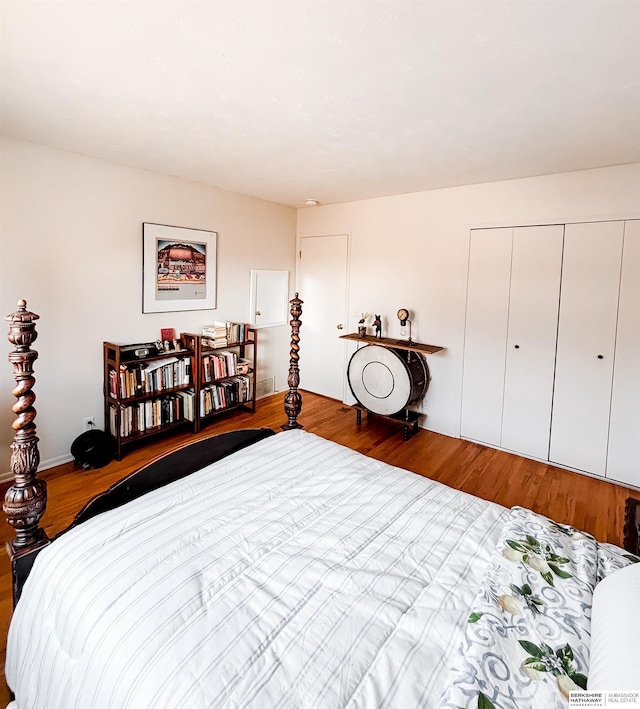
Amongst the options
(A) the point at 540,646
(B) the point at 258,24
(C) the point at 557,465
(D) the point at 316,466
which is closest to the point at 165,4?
(B) the point at 258,24

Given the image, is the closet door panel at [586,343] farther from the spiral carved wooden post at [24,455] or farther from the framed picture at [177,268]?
the spiral carved wooden post at [24,455]

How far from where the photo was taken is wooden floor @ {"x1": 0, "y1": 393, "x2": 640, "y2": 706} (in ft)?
8.28

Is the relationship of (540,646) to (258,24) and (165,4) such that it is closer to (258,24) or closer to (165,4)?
(258,24)

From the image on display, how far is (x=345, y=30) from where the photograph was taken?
143 centimetres

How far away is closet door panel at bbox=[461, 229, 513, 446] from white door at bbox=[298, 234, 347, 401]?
1502 millimetres

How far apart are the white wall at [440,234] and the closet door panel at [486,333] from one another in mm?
84

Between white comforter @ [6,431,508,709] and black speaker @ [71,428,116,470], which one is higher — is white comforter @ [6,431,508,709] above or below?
above

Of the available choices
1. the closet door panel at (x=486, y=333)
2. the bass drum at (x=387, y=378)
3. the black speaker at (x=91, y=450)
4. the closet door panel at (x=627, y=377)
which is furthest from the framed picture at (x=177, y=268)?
the closet door panel at (x=627, y=377)

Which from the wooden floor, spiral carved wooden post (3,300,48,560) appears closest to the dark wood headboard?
spiral carved wooden post (3,300,48,560)

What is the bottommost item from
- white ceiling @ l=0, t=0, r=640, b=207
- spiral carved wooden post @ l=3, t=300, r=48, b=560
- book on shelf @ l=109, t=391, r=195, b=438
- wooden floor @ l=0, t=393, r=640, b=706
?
wooden floor @ l=0, t=393, r=640, b=706

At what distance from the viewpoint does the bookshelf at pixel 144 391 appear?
319 centimetres

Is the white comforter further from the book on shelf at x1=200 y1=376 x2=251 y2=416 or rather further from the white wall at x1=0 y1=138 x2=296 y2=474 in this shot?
the book on shelf at x1=200 y1=376 x2=251 y2=416

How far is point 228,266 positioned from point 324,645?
12.3ft

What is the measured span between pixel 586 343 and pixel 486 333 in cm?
77
